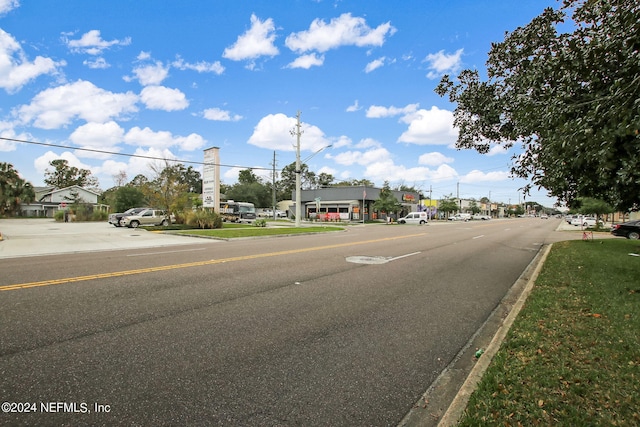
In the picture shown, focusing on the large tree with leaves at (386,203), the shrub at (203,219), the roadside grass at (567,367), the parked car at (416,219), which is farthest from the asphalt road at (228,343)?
the parked car at (416,219)

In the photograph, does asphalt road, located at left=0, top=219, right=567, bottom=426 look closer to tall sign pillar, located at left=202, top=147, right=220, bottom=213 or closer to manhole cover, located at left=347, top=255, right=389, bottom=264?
manhole cover, located at left=347, top=255, right=389, bottom=264

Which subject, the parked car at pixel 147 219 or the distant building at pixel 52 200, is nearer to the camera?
the parked car at pixel 147 219

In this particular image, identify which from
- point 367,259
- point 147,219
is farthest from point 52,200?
point 367,259

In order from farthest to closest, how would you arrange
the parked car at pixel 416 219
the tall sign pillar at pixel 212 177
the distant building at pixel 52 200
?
the distant building at pixel 52 200
the parked car at pixel 416 219
the tall sign pillar at pixel 212 177

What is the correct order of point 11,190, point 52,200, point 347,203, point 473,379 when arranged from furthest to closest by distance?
point 52,200, point 347,203, point 11,190, point 473,379

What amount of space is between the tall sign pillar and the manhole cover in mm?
19769

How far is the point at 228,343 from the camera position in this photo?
4.13m

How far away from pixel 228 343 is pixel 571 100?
236 inches

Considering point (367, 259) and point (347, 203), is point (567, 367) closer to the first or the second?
point (367, 259)

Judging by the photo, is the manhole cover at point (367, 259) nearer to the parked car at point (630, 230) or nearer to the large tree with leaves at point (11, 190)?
the parked car at point (630, 230)

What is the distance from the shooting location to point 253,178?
10538cm

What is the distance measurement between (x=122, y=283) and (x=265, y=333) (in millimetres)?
4378

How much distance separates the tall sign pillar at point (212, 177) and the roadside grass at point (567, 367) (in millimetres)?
25747

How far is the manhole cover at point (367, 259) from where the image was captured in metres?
10.5
